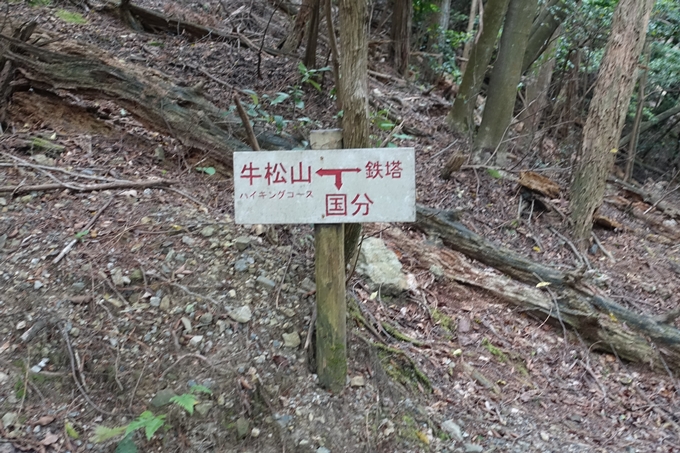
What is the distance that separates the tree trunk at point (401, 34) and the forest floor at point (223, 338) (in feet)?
15.9

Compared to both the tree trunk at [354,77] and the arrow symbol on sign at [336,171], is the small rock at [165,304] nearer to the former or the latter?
the arrow symbol on sign at [336,171]

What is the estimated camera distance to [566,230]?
18.7 feet

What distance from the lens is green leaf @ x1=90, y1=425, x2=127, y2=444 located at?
224 cm

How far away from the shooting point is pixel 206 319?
9.55 ft

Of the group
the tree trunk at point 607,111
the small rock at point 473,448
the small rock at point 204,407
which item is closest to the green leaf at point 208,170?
the small rock at point 204,407

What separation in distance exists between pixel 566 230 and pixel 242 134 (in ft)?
13.4

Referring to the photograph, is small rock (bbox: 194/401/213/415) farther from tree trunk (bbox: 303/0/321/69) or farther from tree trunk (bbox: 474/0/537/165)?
tree trunk (bbox: 474/0/537/165)

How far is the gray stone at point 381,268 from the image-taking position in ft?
12.7

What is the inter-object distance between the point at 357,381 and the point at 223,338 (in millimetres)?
879

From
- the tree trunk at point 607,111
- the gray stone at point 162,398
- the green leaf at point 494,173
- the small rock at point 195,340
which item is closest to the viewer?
the gray stone at point 162,398

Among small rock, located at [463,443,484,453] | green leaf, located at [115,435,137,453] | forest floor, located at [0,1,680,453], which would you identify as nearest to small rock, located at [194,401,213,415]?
forest floor, located at [0,1,680,453]

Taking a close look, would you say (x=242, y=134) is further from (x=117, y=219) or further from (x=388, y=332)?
(x=388, y=332)

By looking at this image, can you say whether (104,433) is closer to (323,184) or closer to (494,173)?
(323,184)

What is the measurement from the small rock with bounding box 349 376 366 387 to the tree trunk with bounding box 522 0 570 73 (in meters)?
7.19
